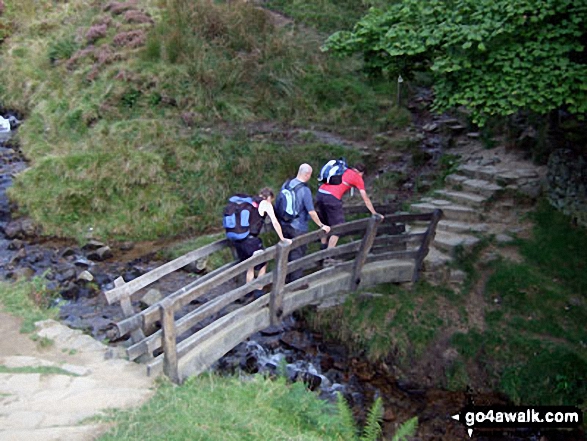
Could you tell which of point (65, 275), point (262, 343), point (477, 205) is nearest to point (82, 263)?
point (65, 275)

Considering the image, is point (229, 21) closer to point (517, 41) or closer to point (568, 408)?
point (517, 41)

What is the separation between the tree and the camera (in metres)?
8.20

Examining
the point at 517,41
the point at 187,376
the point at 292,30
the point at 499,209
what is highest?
the point at 292,30

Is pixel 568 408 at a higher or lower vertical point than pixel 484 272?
lower

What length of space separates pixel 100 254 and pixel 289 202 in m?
6.14

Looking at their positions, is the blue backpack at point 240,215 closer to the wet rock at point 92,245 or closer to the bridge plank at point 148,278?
the bridge plank at point 148,278

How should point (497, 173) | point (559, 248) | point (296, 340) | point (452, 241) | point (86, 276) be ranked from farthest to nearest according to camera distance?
1. point (497, 173)
2. point (86, 276)
3. point (452, 241)
4. point (559, 248)
5. point (296, 340)

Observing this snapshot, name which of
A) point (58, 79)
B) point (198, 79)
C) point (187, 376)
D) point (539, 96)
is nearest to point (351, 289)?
point (187, 376)

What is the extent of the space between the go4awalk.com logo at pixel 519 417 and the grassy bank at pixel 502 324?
154mm

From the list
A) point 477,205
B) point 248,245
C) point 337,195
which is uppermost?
point 337,195

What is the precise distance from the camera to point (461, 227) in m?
11.2

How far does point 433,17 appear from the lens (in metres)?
9.79

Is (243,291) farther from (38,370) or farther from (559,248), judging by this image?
(559,248)

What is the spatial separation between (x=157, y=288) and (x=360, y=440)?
248 inches
